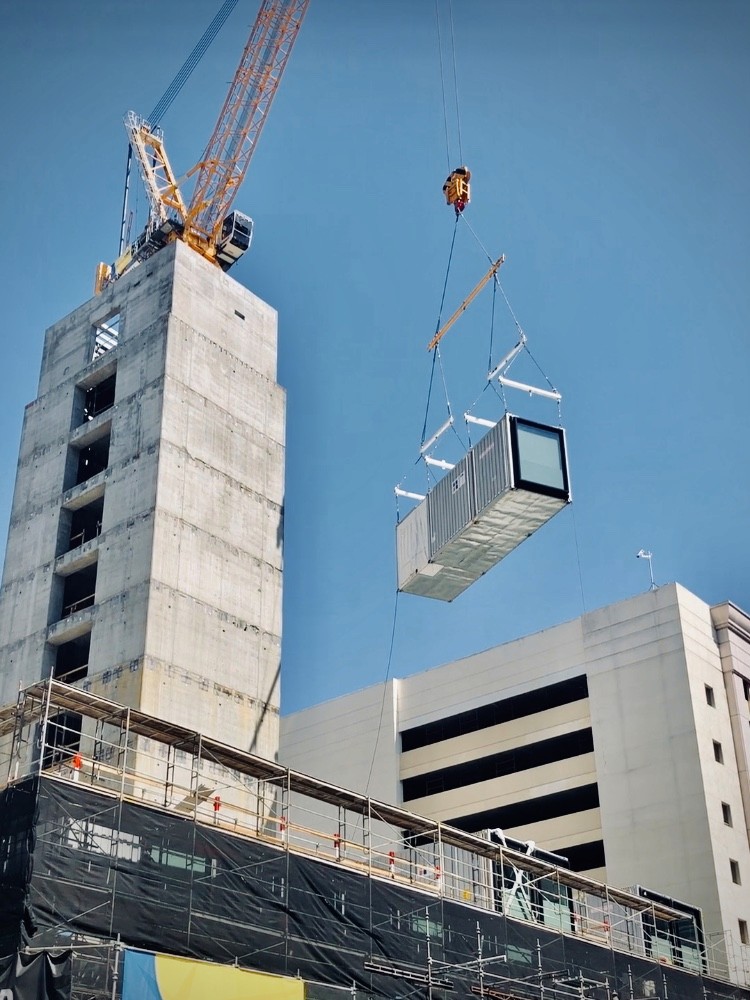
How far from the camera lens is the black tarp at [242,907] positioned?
Result: 1348 inches

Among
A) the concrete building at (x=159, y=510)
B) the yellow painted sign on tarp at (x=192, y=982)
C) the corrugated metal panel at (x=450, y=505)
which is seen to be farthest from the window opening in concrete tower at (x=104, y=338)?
the yellow painted sign on tarp at (x=192, y=982)

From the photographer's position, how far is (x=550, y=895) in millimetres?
55375

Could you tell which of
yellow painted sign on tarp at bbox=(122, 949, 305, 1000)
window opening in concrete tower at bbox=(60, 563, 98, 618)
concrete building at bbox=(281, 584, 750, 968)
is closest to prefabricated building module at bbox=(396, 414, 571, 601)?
concrete building at bbox=(281, 584, 750, 968)

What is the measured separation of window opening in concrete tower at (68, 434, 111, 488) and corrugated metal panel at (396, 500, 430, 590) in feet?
65.5

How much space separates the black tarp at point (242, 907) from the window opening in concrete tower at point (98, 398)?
45563 millimetres

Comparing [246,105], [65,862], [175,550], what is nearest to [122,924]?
[65,862]

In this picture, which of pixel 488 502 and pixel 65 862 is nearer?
pixel 65 862

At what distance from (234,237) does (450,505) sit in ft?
121

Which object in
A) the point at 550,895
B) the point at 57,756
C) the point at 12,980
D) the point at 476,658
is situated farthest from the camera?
the point at 476,658

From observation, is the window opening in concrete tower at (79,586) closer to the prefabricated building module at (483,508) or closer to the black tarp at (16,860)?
the prefabricated building module at (483,508)

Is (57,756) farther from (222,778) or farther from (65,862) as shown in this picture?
(65,862)

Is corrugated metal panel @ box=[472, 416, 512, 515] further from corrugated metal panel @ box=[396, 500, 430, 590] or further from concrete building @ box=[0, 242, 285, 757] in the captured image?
concrete building @ box=[0, 242, 285, 757]

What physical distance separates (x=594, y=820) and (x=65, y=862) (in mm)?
45056

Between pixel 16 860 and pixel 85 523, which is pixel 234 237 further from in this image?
pixel 16 860
